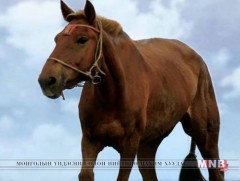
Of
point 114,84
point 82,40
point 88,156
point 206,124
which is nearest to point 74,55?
point 82,40

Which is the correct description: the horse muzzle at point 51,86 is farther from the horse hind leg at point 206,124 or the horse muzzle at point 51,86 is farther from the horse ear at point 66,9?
the horse hind leg at point 206,124

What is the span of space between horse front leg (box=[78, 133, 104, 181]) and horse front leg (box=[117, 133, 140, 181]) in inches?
11.7

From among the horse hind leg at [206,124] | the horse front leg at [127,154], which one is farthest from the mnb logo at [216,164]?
the horse front leg at [127,154]

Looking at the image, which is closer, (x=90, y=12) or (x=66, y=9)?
(x=90, y=12)

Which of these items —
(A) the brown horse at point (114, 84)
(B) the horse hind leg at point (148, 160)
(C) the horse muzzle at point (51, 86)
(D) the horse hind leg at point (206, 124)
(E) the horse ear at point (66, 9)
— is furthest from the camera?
(B) the horse hind leg at point (148, 160)

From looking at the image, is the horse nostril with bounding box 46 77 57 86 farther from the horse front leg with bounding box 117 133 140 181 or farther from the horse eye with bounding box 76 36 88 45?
the horse front leg with bounding box 117 133 140 181

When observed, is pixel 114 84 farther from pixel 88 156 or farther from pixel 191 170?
pixel 191 170

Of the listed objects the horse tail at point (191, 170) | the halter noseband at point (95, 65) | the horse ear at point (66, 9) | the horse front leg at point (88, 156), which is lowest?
the horse front leg at point (88, 156)

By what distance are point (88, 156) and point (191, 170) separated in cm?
354

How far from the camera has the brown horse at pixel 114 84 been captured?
696cm

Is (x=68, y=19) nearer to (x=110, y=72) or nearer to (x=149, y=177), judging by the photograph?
(x=110, y=72)

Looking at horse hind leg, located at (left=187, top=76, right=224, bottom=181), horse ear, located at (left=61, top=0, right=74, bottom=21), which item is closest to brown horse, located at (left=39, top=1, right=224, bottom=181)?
horse ear, located at (left=61, top=0, right=74, bottom=21)

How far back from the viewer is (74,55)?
693 centimetres

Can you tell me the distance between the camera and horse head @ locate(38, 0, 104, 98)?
6.75 meters
